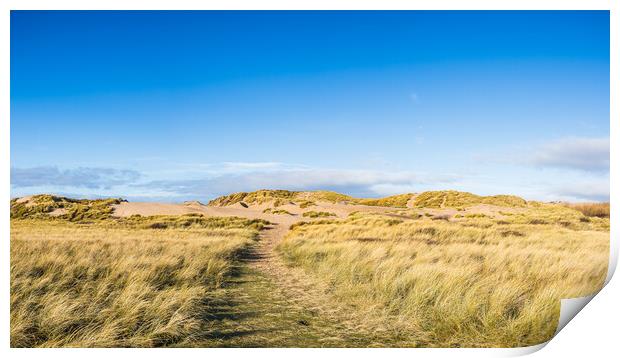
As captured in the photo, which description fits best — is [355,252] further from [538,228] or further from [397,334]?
[538,228]

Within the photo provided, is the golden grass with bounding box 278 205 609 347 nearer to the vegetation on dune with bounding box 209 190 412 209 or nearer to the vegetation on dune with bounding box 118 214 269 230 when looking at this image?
the vegetation on dune with bounding box 118 214 269 230

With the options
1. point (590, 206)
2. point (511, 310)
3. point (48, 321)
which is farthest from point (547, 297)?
point (48, 321)

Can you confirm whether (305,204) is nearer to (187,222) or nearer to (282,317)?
(187,222)

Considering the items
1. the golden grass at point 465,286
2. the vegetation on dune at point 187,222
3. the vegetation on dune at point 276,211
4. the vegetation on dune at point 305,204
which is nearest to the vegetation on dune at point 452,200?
the golden grass at point 465,286

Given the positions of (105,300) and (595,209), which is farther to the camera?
(595,209)

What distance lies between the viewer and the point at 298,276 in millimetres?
8820

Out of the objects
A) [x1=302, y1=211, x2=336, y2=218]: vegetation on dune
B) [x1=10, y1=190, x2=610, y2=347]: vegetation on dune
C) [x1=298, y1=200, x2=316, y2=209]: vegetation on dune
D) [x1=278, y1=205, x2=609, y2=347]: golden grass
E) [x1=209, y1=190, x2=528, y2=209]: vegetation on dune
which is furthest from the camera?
[x1=298, y1=200, x2=316, y2=209]: vegetation on dune

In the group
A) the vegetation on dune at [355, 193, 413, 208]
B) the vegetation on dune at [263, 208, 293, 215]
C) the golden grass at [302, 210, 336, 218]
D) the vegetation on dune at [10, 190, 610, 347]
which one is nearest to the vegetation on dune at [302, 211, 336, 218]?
the golden grass at [302, 210, 336, 218]

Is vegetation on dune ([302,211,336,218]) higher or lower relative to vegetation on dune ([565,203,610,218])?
lower

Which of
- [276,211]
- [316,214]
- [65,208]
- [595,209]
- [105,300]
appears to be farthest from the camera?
[276,211]

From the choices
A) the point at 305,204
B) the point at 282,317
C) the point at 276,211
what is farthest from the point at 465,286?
the point at 305,204

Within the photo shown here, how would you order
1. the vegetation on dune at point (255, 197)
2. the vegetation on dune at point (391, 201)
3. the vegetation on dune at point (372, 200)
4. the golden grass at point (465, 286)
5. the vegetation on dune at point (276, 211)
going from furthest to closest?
the vegetation on dune at point (255, 197) → the vegetation on dune at point (276, 211) → the vegetation on dune at point (391, 201) → the vegetation on dune at point (372, 200) → the golden grass at point (465, 286)

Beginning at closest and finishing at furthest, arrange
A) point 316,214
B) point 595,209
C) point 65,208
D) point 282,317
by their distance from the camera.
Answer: point 282,317, point 595,209, point 65,208, point 316,214

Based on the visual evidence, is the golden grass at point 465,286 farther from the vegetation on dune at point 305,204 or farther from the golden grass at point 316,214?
the vegetation on dune at point 305,204
